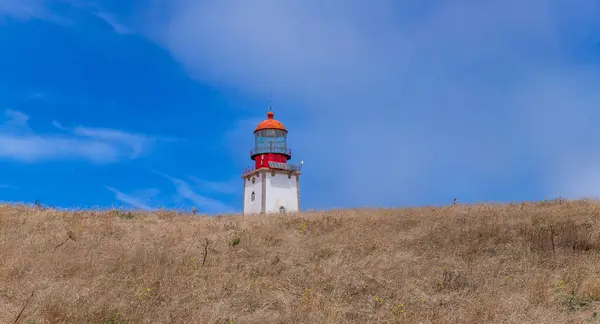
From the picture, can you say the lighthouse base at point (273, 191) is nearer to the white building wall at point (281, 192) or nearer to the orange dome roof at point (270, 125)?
the white building wall at point (281, 192)

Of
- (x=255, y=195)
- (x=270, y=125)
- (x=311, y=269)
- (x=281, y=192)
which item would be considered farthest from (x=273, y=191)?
(x=311, y=269)

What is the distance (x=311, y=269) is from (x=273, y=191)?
2514cm

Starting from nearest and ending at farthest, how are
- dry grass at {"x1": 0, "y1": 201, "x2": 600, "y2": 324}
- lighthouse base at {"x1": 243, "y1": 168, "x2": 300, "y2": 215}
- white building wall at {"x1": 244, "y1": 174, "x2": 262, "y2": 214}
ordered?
dry grass at {"x1": 0, "y1": 201, "x2": 600, "y2": 324} → lighthouse base at {"x1": 243, "y1": 168, "x2": 300, "y2": 215} → white building wall at {"x1": 244, "y1": 174, "x2": 262, "y2": 214}

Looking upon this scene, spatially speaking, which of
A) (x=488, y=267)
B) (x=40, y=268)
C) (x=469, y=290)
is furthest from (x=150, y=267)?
(x=488, y=267)

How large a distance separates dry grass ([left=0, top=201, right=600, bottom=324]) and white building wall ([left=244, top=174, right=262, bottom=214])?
809 inches

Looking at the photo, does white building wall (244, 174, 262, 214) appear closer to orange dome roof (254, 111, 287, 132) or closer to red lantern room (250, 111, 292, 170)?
red lantern room (250, 111, 292, 170)

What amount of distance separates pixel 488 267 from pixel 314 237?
4.53 m

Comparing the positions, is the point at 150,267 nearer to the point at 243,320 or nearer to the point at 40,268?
the point at 40,268

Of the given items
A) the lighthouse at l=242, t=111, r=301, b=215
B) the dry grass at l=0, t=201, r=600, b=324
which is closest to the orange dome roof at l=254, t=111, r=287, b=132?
the lighthouse at l=242, t=111, r=301, b=215

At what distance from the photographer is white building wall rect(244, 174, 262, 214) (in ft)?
112

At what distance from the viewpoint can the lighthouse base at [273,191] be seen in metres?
33.4

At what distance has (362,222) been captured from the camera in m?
13.1

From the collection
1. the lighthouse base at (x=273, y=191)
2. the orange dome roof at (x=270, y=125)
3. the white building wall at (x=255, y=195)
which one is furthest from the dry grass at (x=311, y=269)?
the orange dome roof at (x=270, y=125)

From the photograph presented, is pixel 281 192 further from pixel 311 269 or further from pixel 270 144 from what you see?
pixel 311 269
